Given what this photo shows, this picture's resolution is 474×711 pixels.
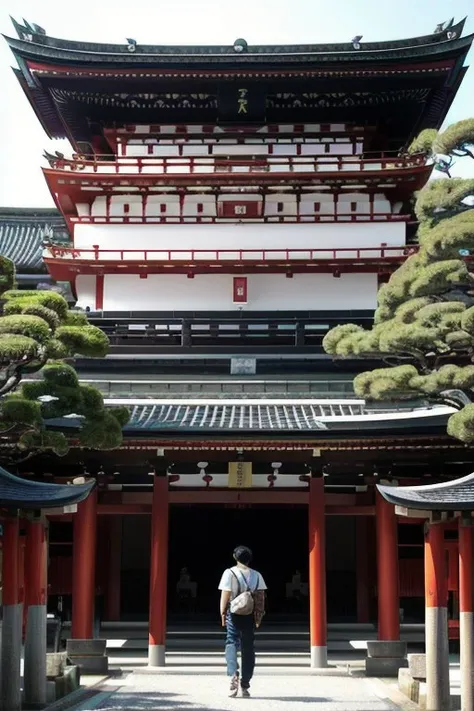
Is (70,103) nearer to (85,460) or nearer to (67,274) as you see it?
(67,274)

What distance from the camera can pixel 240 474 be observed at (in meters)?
19.1

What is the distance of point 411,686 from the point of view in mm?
14289

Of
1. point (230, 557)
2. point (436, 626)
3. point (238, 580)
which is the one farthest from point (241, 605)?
point (230, 557)

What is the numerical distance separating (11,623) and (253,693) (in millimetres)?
3827

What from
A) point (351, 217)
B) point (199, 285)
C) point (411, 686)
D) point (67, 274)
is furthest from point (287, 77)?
point (411, 686)

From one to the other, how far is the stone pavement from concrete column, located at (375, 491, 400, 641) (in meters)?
1.16

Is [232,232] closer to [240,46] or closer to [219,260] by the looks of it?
[219,260]

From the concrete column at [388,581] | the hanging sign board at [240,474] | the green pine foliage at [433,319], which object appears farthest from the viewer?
the hanging sign board at [240,474]

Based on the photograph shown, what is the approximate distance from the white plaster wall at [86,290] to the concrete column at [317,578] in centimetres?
928

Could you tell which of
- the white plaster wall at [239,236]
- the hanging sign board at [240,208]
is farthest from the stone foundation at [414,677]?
the hanging sign board at [240,208]

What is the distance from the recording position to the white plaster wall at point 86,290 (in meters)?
25.6

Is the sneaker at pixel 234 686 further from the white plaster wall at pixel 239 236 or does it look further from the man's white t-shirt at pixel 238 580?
the white plaster wall at pixel 239 236

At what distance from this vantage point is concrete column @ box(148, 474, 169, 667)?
18.0 m

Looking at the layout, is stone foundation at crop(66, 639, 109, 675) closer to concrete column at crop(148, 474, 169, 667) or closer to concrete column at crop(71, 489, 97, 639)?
concrete column at crop(71, 489, 97, 639)
